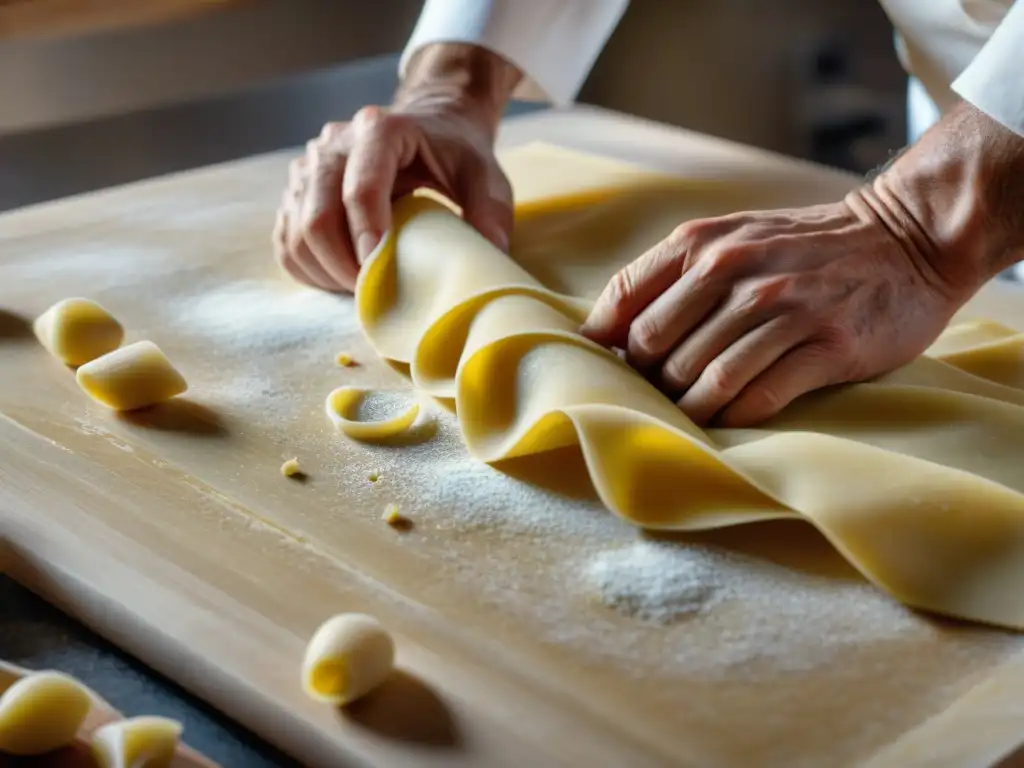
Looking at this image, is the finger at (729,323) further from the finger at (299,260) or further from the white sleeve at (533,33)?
the white sleeve at (533,33)

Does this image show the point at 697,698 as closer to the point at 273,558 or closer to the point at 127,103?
the point at 273,558

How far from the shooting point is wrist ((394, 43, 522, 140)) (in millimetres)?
1858

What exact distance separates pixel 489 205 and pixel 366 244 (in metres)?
0.23

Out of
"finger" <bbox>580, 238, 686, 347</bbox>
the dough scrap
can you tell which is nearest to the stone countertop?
the dough scrap

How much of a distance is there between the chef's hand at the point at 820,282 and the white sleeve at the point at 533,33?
30.6 inches

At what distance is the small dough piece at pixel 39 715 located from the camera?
78cm

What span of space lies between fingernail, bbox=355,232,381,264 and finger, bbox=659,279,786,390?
18.7 inches

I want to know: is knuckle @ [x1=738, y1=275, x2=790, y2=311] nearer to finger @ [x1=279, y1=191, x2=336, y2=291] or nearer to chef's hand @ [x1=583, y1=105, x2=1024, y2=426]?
chef's hand @ [x1=583, y1=105, x2=1024, y2=426]

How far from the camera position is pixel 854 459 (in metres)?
1.04

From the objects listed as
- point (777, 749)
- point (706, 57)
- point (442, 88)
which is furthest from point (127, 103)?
point (777, 749)

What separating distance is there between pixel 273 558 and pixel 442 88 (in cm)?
104

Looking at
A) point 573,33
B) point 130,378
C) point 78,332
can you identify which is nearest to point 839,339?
point 130,378

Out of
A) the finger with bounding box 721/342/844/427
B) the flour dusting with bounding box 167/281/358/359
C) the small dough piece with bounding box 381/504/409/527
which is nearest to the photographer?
the small dough piece with bounding box 381/504/409/527

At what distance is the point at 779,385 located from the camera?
1.17 m
